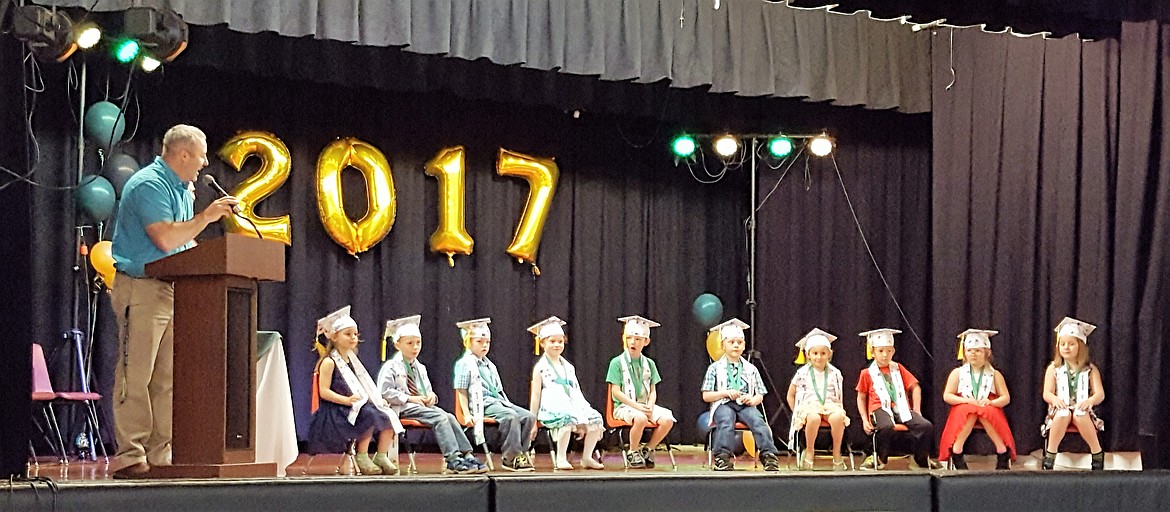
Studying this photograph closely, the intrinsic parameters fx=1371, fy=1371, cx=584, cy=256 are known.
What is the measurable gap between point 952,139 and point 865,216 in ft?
3.82

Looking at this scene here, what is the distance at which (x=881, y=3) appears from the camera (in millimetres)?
9867

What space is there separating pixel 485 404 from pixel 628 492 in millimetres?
3815

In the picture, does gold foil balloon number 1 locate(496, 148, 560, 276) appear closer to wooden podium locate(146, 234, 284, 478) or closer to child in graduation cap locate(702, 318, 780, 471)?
child in graduation cap locate(702, 318, 780, 471)

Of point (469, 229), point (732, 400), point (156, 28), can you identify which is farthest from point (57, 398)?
point (732, 400)

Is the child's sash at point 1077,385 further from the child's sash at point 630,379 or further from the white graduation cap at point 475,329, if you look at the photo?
the white graduation cap at point 475,329

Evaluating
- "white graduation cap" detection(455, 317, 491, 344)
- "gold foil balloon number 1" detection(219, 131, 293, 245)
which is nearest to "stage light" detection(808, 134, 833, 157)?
"white graduation cap" detection(455, 317, 491, 344)

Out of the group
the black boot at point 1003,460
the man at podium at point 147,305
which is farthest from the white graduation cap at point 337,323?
the black boot at point 1003,460

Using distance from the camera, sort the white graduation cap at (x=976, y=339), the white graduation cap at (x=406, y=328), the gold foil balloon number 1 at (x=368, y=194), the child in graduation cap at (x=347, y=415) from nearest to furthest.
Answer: the child in graduation cap at (x=347, y=415)
the white graduation cap at (x=406, y=328)
the white graduation cap at (x=976, y=339)
the gold foil balloon number 1 at (x=368, y=194)

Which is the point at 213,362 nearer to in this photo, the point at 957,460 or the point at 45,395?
the point at 45,395

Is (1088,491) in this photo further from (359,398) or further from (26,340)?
(26,340)

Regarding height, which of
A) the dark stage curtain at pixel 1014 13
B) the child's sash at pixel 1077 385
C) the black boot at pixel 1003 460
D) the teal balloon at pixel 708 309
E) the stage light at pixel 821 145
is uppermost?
the dark stage curtain at pixel 1014 13

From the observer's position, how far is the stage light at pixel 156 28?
21.7 feet

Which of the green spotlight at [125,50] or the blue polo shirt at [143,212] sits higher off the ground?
the green spotlight at [125,50]

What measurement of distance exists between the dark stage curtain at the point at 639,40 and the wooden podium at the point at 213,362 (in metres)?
2.69
